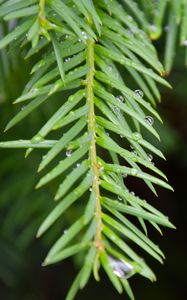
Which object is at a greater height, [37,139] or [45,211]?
[37,139]

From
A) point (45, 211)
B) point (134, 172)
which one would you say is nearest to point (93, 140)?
point (134, 172)

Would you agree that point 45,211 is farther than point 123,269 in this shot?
Answer: Yes

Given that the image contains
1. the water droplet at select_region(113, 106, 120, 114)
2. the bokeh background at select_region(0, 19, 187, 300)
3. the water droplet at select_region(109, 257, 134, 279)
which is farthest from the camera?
the bokeh background at select_region(0, 19, 187, 300)

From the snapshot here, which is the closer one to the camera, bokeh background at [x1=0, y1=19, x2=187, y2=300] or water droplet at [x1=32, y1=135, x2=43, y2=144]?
water droplet at [x1=32, y1=135, x2=43, y2=144]

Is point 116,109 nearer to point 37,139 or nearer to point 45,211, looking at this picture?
point 37,139

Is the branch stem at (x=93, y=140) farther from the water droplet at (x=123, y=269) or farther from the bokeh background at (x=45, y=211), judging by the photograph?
the bokeh background at (x=45, y=211)

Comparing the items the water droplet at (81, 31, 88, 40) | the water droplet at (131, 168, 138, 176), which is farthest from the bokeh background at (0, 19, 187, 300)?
the water droplet at (131, 168, 138, 176)

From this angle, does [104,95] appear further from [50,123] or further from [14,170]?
[14,170]

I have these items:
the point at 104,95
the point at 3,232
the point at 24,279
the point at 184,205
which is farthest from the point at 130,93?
the point at 24,279

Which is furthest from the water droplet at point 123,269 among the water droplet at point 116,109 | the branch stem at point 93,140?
the water droplet at point 116,109

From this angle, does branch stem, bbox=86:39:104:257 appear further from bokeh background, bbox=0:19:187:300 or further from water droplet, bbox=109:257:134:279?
bokeh background, bbox=0:19:187:300
